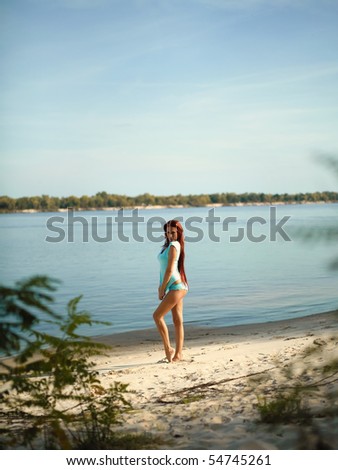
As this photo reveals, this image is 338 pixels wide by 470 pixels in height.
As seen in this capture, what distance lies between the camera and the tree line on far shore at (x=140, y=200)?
118 inches

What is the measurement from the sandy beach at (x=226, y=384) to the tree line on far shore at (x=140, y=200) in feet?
2.22

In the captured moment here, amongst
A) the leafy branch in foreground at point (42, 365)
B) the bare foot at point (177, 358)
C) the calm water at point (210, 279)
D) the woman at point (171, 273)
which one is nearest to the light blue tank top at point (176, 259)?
the woman at point (171, 273)

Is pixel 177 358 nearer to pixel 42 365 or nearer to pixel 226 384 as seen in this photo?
pixel 226 384

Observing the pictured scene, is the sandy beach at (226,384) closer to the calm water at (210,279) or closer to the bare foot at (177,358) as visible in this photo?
the bare foot at (177,358)

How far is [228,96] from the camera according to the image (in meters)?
3.80

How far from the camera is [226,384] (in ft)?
13.9

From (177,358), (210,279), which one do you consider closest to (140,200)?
(210,279)

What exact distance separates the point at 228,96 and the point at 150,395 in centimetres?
209

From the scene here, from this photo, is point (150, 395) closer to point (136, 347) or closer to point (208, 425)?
point (208, 425)

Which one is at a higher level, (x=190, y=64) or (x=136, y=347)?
(x=190, y=64)

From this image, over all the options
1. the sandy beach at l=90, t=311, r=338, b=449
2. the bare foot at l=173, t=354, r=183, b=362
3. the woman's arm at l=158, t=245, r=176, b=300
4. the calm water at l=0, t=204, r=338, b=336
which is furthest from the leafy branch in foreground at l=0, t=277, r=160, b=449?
the bare foot at l=173, t=354, r=183, b=362

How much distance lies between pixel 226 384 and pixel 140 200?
27.9m

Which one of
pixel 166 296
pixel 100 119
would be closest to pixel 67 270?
pixel 166 296
